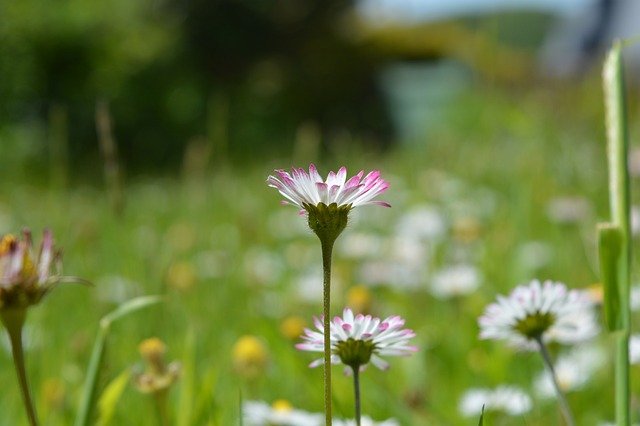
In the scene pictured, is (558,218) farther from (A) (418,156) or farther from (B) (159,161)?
(B) (159,161)

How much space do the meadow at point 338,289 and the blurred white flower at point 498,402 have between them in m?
0.01

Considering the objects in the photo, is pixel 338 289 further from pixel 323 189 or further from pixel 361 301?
pixel 323 189

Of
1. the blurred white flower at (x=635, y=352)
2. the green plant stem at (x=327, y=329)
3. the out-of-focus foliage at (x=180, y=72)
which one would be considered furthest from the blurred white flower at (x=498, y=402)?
the out-of-focus foliage at (x=180, y=72)

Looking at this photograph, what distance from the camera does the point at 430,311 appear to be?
4.84 ft

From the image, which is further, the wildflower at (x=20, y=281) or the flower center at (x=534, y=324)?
the flower center at (x=534, y=324)

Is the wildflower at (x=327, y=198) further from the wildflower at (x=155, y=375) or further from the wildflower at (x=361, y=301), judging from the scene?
the wildflower at (x=361, y=301)

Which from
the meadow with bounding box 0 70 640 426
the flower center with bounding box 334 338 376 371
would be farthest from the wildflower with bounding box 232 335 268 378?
the flower center with bounding box 334 338 376 371

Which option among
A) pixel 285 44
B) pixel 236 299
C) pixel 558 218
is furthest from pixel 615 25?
pixel 236 299

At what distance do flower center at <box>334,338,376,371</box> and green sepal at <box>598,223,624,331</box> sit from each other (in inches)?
5.8

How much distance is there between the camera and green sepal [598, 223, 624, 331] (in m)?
0.47

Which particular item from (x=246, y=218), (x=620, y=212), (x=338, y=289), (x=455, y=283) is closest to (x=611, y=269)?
(x=620, y=212)

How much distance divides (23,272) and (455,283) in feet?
3.28

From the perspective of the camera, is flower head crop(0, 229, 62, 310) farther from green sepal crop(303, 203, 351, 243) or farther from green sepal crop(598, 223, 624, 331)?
green sepal crop(598, 223, 624, 331)

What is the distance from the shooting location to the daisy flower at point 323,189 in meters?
0.42
